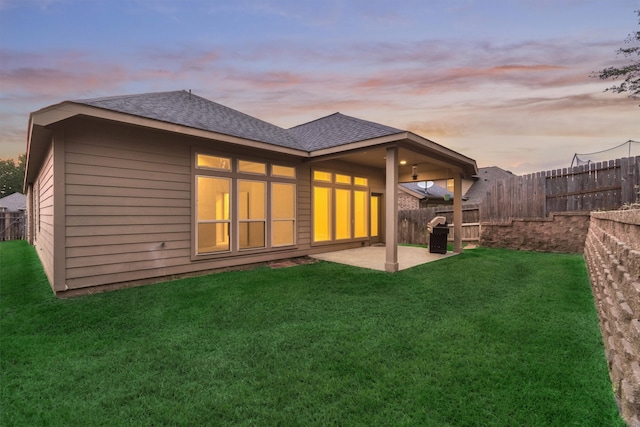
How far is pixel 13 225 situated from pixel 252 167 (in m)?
17.3

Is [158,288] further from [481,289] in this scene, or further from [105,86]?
[105,86]

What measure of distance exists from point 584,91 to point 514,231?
5.08 meters

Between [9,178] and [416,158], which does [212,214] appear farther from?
[9,178]

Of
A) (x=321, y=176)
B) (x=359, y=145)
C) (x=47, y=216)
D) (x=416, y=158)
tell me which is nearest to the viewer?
(x=47, y=216)

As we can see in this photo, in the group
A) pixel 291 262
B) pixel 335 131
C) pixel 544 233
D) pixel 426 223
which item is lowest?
pixel 291 262

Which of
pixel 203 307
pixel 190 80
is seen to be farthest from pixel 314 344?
pixel 190 80

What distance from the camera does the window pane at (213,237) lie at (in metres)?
5.71

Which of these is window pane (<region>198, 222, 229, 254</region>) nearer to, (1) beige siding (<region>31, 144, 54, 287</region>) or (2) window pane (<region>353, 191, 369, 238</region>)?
(1) beige siding (<region>31, 144, 54, 287</region>)

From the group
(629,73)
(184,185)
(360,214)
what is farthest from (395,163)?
(629,73)

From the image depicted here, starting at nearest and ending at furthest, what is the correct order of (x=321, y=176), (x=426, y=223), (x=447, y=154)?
1. (x=447, y=154)
2. (x=321, y=176)
3. (x=426, y=223)

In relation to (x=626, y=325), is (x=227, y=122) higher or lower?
higher

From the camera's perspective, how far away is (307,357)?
8.10 ft

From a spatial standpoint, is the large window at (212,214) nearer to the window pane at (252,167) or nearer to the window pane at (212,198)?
the window pane at (212,198)

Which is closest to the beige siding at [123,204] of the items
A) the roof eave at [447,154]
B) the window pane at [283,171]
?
the window pane at [283,171]
